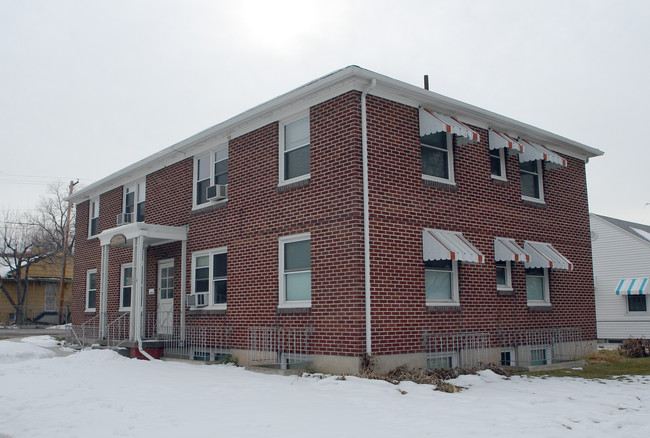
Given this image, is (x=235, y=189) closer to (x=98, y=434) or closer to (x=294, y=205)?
(x=294, y=205)

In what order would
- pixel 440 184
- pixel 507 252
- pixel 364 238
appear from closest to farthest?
pixel 364 238
pixel 440 184
pixel 507 252

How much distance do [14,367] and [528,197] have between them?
1271 cm

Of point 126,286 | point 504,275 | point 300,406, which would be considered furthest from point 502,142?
point 126,286

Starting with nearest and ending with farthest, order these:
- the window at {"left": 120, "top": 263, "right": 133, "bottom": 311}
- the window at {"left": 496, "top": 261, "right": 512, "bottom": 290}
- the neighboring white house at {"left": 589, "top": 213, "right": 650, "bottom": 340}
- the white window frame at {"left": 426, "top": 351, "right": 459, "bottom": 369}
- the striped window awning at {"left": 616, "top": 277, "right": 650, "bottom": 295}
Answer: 1. the white window frame at {"left": 426, "top": 351, "right": 459, "bottom": 369}
2. the window at {"left": 496, "top": 261, "right": 512, "bottom": 290}
3. the window at {"left": 120, "top": 263, "right": 133, "bottom": 311}
4. the striped window awning at {"left": 616, "top": 277, "right": 650, "bottom": 295}
5. the neighboring white house at {"left": 589, "top": 213, "right": 650, "bottom": 340}

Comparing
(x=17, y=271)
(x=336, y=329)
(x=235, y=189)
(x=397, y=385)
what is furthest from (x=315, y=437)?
(x=17, y=271)

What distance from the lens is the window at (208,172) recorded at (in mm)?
15945

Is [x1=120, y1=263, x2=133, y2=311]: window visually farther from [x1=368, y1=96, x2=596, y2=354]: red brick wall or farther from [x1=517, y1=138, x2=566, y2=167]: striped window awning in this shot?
[x1=517, y1=138, x2=566, y2=167]: striped window awning

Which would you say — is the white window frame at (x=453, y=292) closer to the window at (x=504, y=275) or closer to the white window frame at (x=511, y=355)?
the window at (x=504, y=275)

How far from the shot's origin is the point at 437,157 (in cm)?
1384

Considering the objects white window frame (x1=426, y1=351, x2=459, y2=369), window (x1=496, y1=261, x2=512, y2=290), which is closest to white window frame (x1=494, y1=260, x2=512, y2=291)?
window (x1=496, y1=261, x2=512, y2=290)

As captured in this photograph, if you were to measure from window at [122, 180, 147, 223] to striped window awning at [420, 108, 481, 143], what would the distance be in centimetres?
977

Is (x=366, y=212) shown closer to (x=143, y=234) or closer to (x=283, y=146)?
(x=283, y=146)

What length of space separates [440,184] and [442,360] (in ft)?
12.3

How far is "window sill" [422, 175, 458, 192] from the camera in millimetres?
13227
